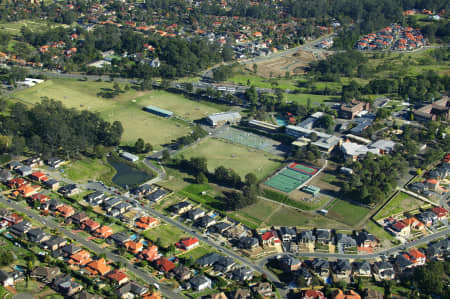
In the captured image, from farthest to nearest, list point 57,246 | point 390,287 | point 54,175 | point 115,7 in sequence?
point 115,7
point 54,175
point 57,246
point 390,287

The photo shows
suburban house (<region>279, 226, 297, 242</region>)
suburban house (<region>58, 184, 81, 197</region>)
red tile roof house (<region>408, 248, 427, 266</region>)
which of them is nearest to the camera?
red tile roof house (<region>408, 248, 427, 266</region>)

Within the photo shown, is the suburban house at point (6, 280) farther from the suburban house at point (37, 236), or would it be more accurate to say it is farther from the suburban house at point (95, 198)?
the suburban house at point (95, 198)

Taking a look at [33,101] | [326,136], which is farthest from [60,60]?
[326,136]

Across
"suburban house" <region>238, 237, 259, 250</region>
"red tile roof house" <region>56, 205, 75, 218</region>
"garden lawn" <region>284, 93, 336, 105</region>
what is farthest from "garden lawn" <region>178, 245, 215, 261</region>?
"garden lawn" <region>284, 93, 336, 105</region>

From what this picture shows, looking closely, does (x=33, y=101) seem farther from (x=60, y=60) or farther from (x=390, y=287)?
(x=390, y=287)

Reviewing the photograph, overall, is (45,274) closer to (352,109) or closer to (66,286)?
(66,286)

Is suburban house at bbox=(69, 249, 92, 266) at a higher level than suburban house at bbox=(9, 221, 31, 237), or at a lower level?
lower

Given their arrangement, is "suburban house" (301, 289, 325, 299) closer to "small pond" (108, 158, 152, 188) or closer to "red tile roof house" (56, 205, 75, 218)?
Answer: "red tile roof house" (56, 205, 75, 218)
